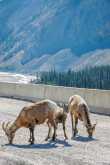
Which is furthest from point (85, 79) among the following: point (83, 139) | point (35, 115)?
point (35, 115)

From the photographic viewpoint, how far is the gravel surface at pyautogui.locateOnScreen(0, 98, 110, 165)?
40.8 ft

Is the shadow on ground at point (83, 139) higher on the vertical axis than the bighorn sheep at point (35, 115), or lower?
lower

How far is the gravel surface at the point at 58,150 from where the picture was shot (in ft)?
40.8

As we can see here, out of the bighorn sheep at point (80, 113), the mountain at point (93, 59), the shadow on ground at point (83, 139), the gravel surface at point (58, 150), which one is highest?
the mountain at point (93, 59)

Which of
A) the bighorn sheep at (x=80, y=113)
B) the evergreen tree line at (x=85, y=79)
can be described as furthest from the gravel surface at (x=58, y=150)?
the evergreen tree line at (x=85, y=79)

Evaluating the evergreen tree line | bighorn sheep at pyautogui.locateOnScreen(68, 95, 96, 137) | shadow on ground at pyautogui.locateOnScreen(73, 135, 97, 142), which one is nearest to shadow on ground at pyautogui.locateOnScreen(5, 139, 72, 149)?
shadow on ground at pyautogui.locateOnScreen(73, 135, 97, 142)

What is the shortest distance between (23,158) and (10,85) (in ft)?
76.7

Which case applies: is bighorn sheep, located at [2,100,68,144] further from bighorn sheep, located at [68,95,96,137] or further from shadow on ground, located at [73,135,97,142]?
bighorn sheep, located at [68,95,96,137]

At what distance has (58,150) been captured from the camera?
14.0 metres

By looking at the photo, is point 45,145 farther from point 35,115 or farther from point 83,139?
point 83,139

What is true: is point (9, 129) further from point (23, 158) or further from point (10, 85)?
point (10, 85)

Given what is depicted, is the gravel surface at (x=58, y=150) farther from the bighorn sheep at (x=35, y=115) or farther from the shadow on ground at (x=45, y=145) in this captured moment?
the bighorn sheep at (x=35, y=115)

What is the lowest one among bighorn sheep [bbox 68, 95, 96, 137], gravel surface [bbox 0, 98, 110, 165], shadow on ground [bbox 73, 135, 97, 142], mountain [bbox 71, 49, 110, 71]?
gravel surface [bbox 0, 98, 110, 165]

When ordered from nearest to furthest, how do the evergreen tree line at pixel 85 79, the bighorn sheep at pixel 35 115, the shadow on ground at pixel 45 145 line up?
the shadow on ground at pixel 45 145
the bighorn sheep at pixel 35 115
the evergreen tree line at pixel 85 79
